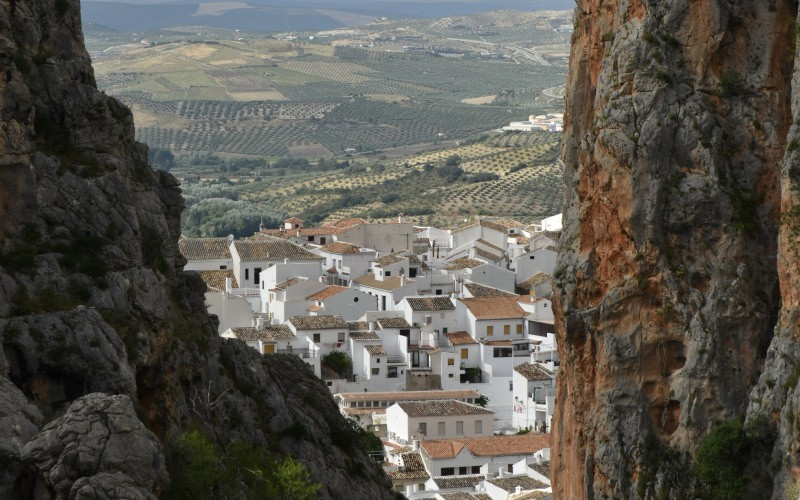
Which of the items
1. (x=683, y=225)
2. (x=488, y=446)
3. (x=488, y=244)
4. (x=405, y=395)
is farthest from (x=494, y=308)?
(x=683, y=225)

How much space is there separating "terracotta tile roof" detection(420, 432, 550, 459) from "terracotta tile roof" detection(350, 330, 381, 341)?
44.7 ft

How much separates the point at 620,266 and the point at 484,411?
1449 inches

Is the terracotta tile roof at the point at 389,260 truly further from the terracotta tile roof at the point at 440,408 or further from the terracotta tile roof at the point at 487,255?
the terracotta tile roof at the point at 440,408

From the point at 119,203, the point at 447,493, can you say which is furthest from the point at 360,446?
the point at 447,493

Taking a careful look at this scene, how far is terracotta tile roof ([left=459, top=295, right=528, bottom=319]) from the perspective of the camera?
8431cm

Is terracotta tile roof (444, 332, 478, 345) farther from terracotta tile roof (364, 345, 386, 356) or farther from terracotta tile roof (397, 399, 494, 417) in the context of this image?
terracotta tile roof (397, 399, 494, 417)

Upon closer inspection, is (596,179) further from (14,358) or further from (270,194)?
(270,194)

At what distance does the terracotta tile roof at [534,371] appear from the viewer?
76125 mm

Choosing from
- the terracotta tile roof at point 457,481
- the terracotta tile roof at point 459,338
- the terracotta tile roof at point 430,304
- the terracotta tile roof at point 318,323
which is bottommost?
the terracotta tile roof at point 459,338

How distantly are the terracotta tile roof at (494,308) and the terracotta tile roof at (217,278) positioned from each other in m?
11.6

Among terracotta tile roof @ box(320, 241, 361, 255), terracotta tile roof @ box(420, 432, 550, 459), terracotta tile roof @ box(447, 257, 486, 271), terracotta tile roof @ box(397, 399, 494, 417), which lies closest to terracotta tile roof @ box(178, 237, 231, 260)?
terracotta tile roof @ box(320, 241, 361, 255)

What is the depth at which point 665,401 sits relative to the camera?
34469 mm

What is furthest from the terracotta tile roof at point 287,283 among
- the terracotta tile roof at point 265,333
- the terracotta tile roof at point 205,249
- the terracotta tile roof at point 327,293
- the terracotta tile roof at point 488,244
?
the terracotta tile roof at point 488,244

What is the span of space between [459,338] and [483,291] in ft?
21.7
